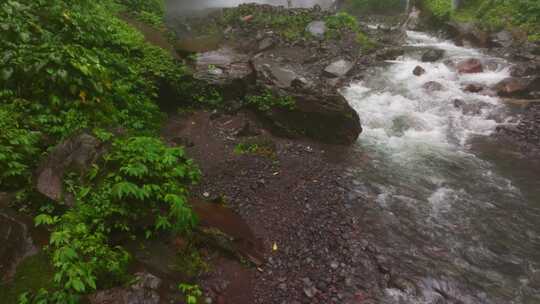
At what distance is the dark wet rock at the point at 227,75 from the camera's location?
36.8ft

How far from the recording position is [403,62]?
17328 millimetres

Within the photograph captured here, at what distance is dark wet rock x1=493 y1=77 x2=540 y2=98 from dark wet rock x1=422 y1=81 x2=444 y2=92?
2209 mm

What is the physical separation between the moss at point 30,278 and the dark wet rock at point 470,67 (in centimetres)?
1711

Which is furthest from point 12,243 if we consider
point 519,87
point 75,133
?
point 519,87

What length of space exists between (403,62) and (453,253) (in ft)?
43.3

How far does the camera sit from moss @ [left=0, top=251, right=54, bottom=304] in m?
3.61

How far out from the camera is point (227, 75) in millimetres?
11484

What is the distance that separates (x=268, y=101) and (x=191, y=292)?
7161 millimetres

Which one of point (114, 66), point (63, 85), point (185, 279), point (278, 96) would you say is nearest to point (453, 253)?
point (185, 279)

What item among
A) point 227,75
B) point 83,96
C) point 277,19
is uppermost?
point 83,96

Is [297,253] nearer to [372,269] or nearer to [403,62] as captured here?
[372,269]

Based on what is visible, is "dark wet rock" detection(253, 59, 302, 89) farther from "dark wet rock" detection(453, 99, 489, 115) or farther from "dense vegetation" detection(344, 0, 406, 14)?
"dense vegetation" detection(344, 0, 406, 14)

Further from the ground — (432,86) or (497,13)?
(497,13)

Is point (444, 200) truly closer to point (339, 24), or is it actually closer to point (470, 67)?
point (470, 67)
